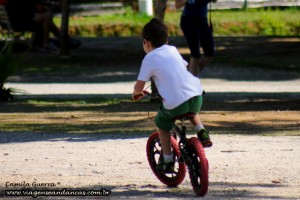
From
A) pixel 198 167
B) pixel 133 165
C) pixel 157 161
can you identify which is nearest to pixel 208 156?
pixel 133 165

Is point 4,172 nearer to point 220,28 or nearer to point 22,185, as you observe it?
point 22,185

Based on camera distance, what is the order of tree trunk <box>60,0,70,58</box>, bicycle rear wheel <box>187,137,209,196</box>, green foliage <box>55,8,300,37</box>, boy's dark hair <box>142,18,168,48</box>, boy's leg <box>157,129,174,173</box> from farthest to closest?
green foliage <box>55,8,300,37</box> < tree trunk <box>60,0,70,58</box> < boy's leg <box>157,129,174,173</box> < boy's dark hair <box>142,18,168,48</box> < bicycle rear wheel <box>187,137,209,196</box>

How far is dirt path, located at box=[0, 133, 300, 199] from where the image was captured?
7.96 meters

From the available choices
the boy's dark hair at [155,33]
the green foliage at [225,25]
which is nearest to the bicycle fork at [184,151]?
the boy's dark hair at [155,33]

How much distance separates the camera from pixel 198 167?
24.8 feet

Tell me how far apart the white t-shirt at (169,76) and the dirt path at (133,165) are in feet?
2.52

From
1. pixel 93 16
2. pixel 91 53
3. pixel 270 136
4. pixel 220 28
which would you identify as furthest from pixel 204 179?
pixel 93 16

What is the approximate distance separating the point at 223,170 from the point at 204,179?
4.80 ft

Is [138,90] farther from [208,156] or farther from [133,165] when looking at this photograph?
[208,156]

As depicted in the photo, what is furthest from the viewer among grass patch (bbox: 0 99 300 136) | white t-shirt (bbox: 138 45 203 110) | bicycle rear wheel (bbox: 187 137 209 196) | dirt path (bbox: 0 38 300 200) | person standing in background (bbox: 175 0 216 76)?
person standing in background (bbox: 175 0 216 76)

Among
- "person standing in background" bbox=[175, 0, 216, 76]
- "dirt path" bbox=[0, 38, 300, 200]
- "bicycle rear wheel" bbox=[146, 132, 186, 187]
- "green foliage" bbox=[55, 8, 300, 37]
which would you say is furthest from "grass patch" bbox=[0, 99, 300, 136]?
"green foliage" bbox=[55, 8, 300, 37]

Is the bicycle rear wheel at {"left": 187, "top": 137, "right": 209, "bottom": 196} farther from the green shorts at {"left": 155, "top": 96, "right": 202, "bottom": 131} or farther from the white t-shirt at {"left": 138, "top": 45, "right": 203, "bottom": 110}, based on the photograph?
the white t-shirt at {"left": 138, "top": 45, "right": 203, "bottom": 110}

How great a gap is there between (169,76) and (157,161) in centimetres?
104

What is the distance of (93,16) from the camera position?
93.6ft
